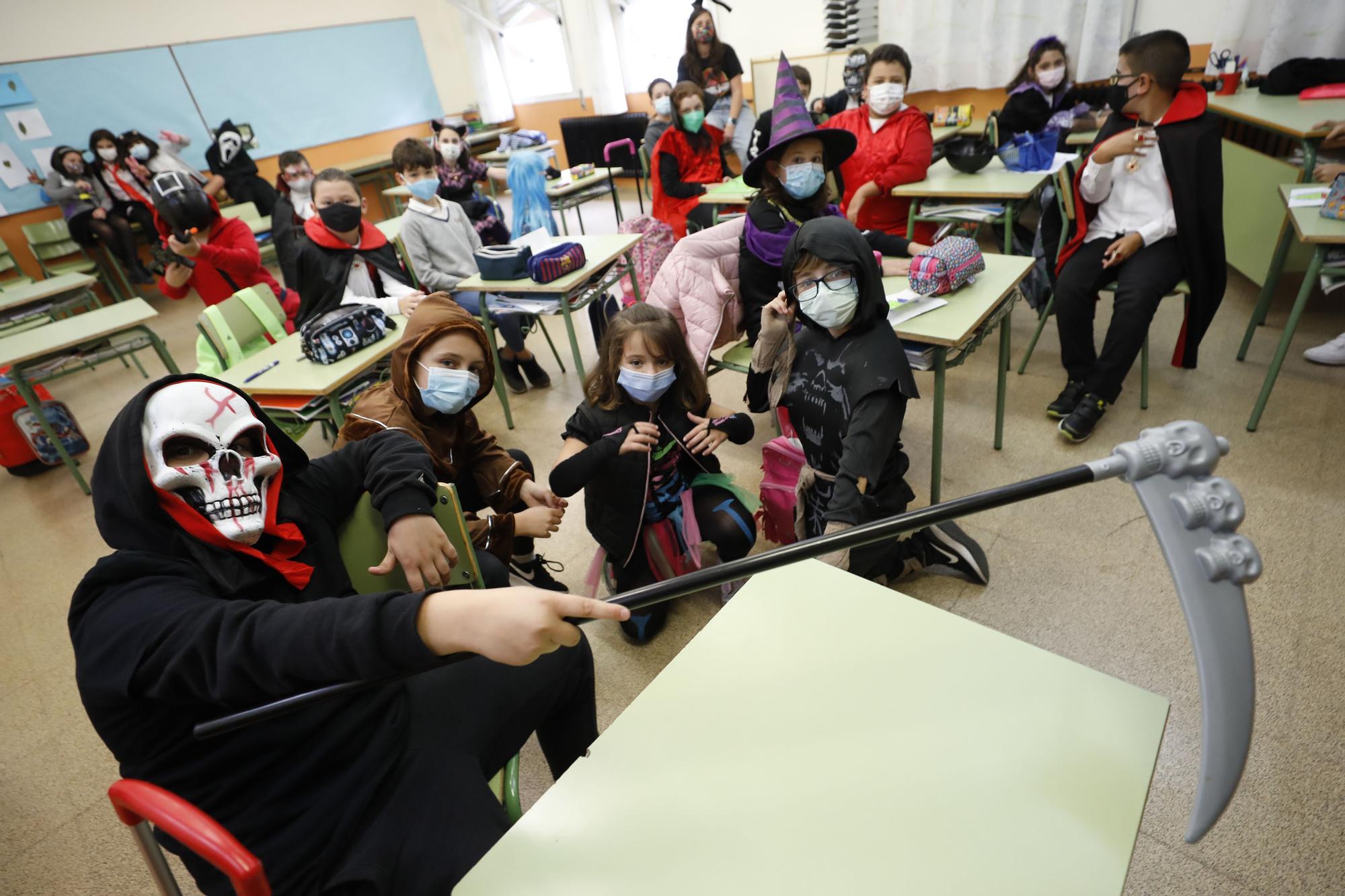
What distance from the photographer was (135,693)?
849 mm

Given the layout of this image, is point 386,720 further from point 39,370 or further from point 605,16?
point 605,16

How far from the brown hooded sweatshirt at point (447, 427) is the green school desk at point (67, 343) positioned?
243cm

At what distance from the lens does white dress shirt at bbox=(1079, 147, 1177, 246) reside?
2.65 meters

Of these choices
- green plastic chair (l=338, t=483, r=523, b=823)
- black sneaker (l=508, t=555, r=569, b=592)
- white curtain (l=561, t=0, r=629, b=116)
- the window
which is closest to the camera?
green plastic chair (l=338, t=483, r=523, b=823)

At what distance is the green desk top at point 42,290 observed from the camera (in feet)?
14.3

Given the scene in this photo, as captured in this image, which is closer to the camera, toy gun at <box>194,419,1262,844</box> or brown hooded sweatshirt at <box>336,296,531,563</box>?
toy gun at <box>194,419,1262,844</box>

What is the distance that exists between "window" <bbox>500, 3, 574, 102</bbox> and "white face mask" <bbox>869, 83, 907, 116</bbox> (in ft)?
20.9

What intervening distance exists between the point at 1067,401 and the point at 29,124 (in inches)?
351

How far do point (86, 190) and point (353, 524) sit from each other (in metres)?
7.58

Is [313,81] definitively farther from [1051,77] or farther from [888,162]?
[1051,77]

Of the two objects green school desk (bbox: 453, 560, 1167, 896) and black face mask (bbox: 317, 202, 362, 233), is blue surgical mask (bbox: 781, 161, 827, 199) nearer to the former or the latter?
green school desk (bbox: 453, 560, 1167, 896)

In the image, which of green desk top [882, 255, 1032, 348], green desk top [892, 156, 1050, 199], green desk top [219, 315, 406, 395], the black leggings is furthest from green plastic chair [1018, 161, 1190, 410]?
green desk top [219, 315, 406, 395]

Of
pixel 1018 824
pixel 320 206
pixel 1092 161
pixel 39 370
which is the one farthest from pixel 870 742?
pixel 39 370

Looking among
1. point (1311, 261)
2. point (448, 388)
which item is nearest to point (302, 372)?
point (448, 388)
